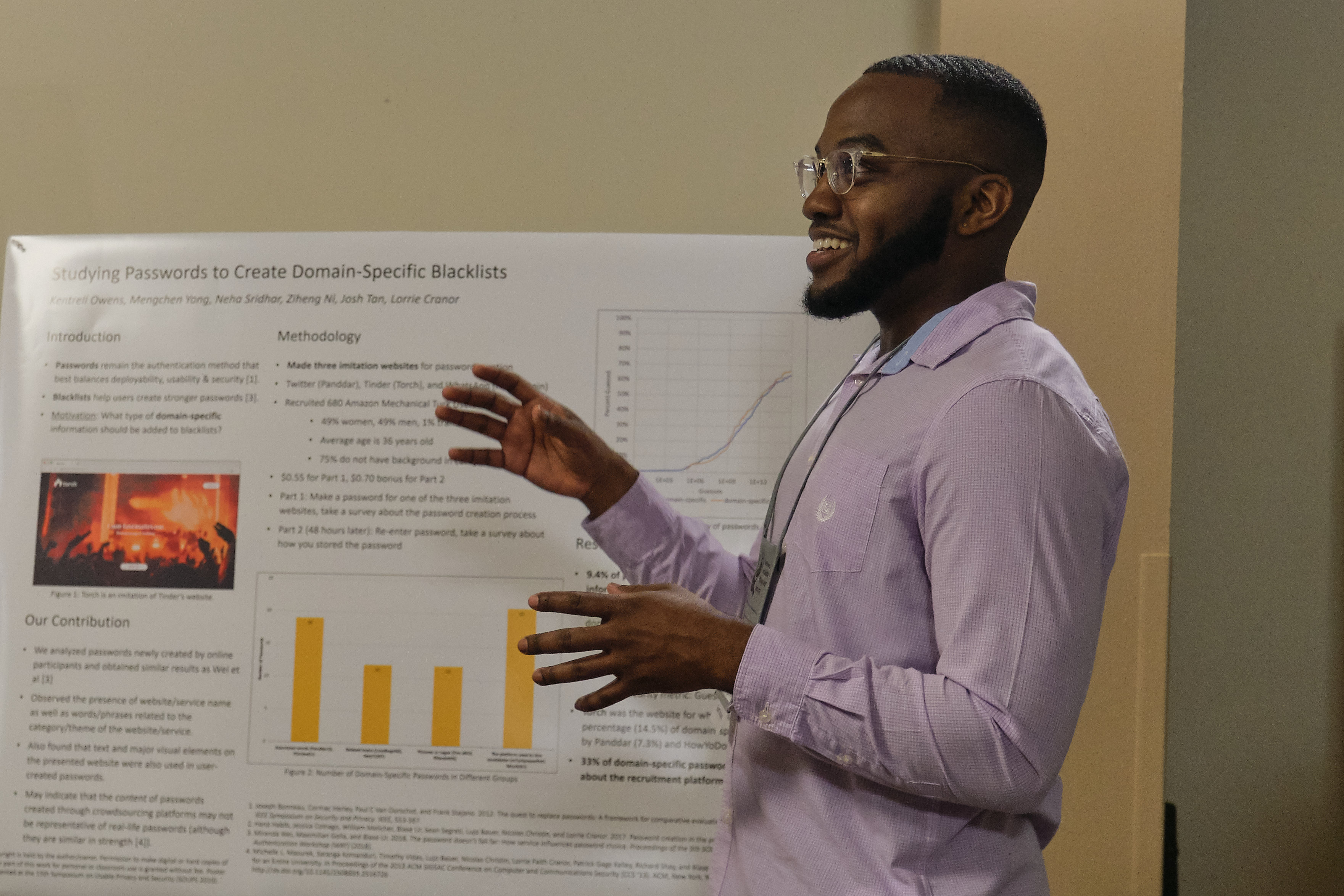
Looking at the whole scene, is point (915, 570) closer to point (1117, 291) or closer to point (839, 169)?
point (839, 169)

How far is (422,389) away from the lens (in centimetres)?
197

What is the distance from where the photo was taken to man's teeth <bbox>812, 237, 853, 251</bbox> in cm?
115

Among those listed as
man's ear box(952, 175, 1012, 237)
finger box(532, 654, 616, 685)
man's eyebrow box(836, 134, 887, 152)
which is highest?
man's eyebrow box(836, 134, 887, 152)

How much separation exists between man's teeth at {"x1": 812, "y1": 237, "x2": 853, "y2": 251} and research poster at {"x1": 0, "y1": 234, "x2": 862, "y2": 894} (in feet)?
2.42

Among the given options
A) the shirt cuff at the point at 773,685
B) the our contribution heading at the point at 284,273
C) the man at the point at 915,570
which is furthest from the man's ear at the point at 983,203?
the our contribution heading at the point at 284,273

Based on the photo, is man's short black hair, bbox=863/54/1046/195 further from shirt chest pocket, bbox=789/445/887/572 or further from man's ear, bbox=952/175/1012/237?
shirt chest pocket, bbox=789/445/887/572

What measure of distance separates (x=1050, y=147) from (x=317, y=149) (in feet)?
5.58

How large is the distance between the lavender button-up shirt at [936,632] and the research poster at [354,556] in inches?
31.2

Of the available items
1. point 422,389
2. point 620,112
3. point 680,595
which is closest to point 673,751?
point 422,389

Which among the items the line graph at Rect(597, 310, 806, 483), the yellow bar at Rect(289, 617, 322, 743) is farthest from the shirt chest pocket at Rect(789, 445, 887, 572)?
the yellow bar at Rect(289, 617, 322, 743)

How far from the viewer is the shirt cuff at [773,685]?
0.87 m

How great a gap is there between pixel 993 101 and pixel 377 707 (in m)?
1.63

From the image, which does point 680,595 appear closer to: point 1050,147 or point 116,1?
point 1050,147

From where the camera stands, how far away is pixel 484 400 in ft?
4.37
